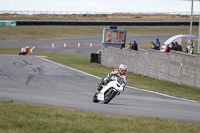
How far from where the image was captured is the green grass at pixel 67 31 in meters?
66.3

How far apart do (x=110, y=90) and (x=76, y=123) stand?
4.35 metres

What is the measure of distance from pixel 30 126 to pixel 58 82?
41.1 ft

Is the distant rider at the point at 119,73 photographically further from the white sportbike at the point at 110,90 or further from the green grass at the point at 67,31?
the green grass at the point at 67,31

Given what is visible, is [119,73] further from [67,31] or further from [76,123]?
[67,31]

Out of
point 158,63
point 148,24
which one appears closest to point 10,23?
point 148,24

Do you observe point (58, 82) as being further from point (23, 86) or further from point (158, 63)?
point (158, 63)

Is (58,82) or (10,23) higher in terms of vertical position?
(10,23)

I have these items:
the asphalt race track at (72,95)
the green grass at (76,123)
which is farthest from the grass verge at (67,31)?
the green grass at (76,123)

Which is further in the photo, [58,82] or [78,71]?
[78,71]

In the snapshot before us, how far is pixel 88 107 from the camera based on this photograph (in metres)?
12.1

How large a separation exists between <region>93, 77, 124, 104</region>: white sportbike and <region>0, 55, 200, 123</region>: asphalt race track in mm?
286

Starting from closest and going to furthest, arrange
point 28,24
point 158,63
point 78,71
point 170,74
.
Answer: point 170,74 → point 158,63 → point 78,71 → point 28,24

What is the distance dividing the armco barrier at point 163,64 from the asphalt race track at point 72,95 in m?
3.46

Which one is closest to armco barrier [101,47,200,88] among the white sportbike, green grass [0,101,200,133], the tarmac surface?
the tarmac surface
